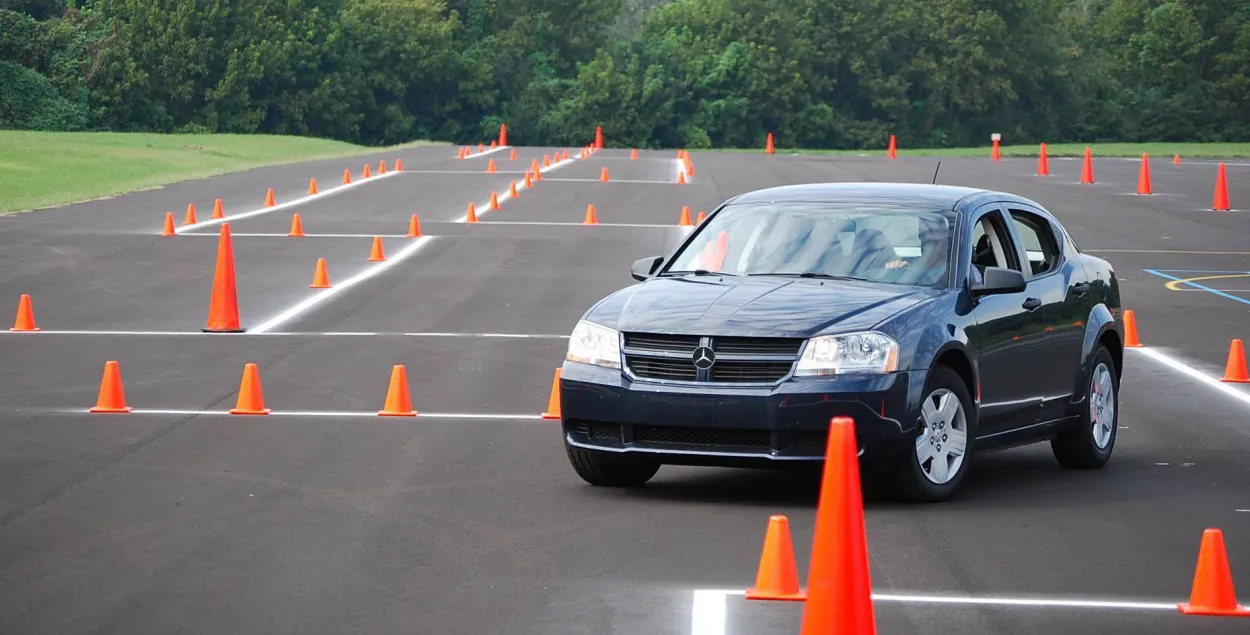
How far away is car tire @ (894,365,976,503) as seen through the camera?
9.34 m

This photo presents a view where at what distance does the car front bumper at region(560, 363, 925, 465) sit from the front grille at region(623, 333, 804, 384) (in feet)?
0.22

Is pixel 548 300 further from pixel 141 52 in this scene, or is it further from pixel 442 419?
pixel 141 52

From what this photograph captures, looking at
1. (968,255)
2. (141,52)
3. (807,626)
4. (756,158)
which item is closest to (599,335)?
(968,255)

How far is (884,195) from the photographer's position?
10.7m

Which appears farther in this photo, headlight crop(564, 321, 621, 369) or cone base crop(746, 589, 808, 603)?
headlight crop(564, 321, 621, 369)

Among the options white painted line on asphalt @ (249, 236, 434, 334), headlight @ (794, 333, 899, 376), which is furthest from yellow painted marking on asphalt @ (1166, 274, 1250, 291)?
headlight @ (794, 333, 899, 376)

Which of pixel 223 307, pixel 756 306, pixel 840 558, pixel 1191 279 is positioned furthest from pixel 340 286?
pixel 840 558

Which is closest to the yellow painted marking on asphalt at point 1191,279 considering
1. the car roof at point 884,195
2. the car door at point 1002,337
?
the car roof at point 884,195

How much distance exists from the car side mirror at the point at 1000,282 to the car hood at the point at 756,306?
0.27m

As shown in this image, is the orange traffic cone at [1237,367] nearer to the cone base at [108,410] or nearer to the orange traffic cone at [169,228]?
the cone base at [108,410]

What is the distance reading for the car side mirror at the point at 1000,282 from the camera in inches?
389

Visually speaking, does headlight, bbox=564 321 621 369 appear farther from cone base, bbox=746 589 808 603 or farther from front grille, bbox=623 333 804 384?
cone base, bbox=746 589 808 603

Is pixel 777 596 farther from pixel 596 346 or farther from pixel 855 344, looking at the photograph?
pixel 596 346

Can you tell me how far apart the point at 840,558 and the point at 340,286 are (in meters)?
16.3
